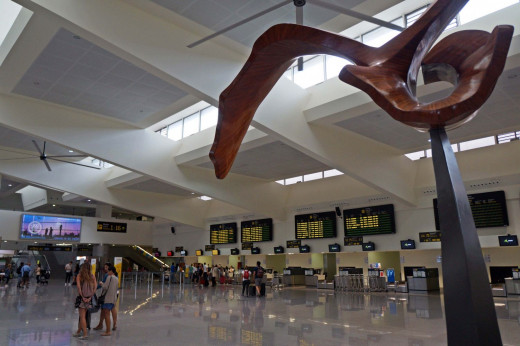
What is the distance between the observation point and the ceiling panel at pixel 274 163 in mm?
16828

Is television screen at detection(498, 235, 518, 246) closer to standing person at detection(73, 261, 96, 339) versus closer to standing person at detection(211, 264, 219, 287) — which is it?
standing person at detection(73, 261, 96, 339)

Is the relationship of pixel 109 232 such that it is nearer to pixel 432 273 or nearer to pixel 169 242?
pixel 169 242

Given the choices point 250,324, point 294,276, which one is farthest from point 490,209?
point 250,324

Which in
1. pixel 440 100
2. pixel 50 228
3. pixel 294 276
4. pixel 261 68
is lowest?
pixel 294 276

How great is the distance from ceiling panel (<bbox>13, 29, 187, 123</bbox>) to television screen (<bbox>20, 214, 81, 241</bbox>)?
51.5 feet

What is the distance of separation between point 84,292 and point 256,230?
58.3 ft

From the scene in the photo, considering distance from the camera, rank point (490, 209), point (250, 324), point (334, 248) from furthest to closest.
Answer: point (334, 248) < point (490, 209) < point (250, 324)

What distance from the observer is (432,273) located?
59.3ft

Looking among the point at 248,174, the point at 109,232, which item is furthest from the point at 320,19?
the point at 109,232

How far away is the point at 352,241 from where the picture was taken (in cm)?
2017

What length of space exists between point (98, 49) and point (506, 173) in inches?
578

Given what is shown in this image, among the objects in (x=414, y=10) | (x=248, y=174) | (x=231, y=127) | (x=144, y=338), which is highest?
(x=414, y=10)

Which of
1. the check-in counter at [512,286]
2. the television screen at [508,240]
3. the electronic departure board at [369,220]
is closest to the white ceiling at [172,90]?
the electronic departure board at [369,220]

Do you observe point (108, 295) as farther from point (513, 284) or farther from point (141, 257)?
point (141, 257)
